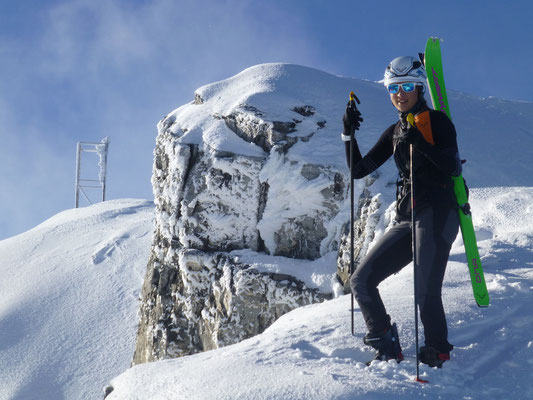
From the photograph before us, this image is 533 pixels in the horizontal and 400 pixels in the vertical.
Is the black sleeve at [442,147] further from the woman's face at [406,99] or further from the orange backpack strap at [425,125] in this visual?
the woman's face at [406,99]

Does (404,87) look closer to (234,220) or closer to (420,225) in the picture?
(420,225)

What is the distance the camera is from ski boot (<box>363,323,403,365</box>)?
10.4 feet

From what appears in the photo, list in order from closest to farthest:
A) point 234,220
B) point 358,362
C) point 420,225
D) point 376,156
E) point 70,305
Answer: point 358,362
point 420,225
point 376,156
point 234,220
point 70,305

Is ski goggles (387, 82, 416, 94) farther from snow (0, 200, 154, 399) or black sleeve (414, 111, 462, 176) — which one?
snow (0, 200, 154, 399)

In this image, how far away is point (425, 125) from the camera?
3301 mm

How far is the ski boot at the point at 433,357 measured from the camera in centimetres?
304

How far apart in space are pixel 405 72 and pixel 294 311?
271 centimetres

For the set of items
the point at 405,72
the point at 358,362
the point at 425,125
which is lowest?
the point at 358,362

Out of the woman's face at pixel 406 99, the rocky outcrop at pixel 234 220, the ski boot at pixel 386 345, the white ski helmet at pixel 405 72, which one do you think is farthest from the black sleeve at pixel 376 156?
the rocky outcrop at pixel 234 220

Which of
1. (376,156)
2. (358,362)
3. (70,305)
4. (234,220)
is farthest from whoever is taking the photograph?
(70,305)

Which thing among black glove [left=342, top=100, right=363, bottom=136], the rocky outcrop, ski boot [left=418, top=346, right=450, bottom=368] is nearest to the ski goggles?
black glove [left=342, top=100, right=363, bottom=136]

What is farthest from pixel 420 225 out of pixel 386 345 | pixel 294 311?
pixel 294 311

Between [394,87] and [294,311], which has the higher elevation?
[394,87]

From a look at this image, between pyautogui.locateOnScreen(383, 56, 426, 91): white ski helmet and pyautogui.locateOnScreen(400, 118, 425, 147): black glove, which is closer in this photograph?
pyautogui.locateOnScreen(400, 118, 425, 147): black glove
